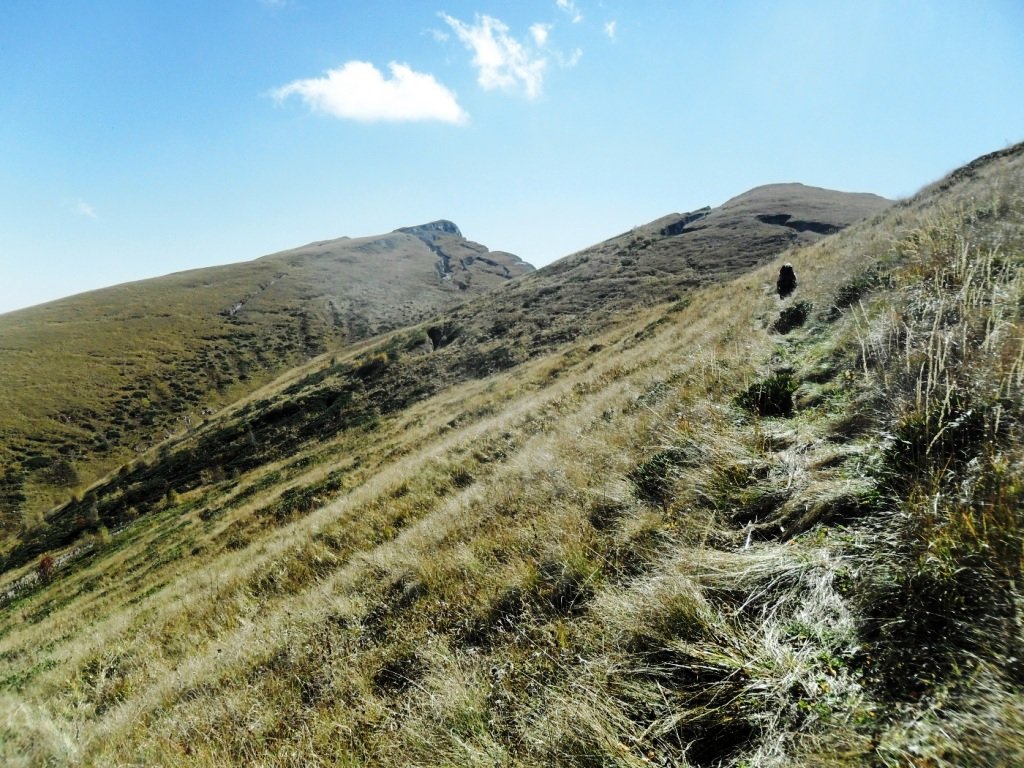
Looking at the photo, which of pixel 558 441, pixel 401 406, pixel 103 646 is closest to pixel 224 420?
pixel 401 406

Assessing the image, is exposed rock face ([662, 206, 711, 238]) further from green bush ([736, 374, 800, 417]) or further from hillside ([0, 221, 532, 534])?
green bush ([736, 374, 800, 417])

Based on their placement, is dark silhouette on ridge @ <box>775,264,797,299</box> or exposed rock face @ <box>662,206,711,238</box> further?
exposed rock face @ <box>662,206,711,238</box>

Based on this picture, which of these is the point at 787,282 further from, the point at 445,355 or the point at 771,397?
the point at 445,355

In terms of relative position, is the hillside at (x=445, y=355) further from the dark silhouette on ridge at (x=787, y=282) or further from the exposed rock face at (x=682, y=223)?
the dark silhouette on ridge at (x=787, y=282)

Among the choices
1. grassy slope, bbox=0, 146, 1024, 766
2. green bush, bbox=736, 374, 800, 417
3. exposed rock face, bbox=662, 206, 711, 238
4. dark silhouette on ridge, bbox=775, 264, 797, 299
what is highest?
exposed rock face, bbox=662, 206, 711, 238

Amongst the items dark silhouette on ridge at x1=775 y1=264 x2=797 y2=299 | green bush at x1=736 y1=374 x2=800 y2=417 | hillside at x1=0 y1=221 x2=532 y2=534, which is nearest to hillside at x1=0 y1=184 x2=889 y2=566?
hillside at x1=0 y1=221 x2=532 y2=534

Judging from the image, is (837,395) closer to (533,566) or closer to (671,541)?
(671,541)

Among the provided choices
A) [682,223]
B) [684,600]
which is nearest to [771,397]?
[684,600]

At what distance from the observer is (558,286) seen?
171ft

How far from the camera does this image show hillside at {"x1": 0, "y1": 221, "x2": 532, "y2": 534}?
55.8 metres

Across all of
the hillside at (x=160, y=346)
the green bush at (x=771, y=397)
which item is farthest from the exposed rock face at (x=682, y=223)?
the green bush at (x=771, y=397)

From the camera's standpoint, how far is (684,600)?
2.99m

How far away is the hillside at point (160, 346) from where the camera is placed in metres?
55.8

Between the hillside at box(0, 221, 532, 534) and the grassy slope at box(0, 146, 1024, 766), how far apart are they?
58.9 m
